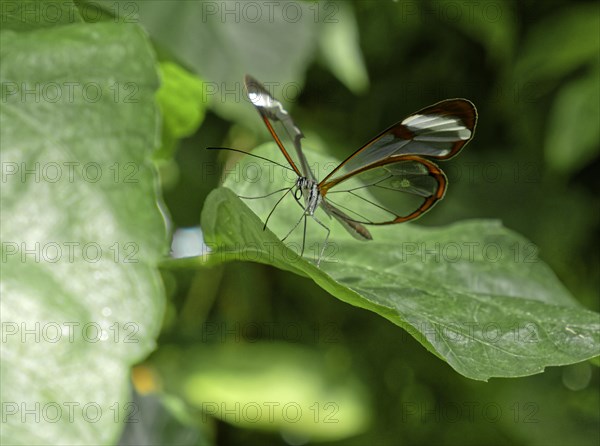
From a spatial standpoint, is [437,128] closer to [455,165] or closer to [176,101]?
[176,101]

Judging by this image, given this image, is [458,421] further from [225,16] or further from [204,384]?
[225,16]

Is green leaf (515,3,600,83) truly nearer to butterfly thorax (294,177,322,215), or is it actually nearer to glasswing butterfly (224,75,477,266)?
glasswing butterfly (224,75,477,266)

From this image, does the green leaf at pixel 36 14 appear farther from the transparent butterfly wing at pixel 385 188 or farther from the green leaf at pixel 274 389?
the green leaf at pixel 274 389

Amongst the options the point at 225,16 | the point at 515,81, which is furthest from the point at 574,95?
the point at 225,16

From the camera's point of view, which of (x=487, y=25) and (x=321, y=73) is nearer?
(x=487, y=25)

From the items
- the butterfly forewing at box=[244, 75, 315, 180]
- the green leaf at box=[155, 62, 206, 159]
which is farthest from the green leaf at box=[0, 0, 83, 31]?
the green leaf at box=[155, 62, 206, 159]

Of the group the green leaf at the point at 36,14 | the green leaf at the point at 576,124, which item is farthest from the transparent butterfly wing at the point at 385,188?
the green leaf at the point at 576,124

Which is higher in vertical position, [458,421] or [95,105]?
[95,105]
